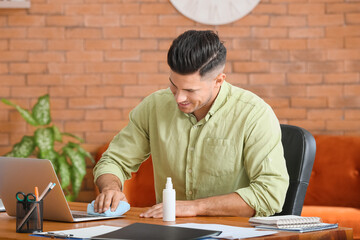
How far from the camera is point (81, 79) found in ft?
13.5

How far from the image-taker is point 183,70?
199 centimetres

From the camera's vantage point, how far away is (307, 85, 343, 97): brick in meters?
4.15

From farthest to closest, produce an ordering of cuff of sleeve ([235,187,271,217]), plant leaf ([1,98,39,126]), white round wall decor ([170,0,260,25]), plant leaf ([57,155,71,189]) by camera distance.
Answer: white round wall decor ([170,0,260,25]) < plant leaf ([1,98,39,126]) < plant leaf ([57,155,71,189]) < cuff of sleeve ([235,187,271,217])

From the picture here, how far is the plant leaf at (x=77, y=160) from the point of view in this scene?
3.74m

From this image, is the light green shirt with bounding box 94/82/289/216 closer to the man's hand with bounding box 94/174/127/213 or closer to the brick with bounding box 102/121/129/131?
the man's hand with bounding box 94/174/127/213

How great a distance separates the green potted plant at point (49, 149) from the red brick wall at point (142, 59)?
273 mm

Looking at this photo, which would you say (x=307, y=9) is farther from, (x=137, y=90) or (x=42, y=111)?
(x=42, y=111)

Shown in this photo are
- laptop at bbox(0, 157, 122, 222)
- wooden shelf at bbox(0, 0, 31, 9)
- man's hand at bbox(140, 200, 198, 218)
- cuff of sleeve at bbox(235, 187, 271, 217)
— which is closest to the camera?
laptop at bbox(0, 157, 122, 222)

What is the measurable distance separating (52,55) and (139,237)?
3008 mm

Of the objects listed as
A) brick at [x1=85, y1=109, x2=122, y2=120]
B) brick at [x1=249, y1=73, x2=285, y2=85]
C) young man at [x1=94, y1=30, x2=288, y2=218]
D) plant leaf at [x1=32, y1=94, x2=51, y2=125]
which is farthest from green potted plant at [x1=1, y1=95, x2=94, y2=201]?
young man at [x1=94, y1=30, x2=288, y2=218]

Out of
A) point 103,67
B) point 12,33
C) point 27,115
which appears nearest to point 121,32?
point 103,67

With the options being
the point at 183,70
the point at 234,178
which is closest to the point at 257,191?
the point at 234,178

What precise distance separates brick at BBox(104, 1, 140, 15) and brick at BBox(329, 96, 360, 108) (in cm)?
155

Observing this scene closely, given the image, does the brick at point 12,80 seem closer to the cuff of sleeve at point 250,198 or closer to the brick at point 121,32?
the brick at point 121,32
